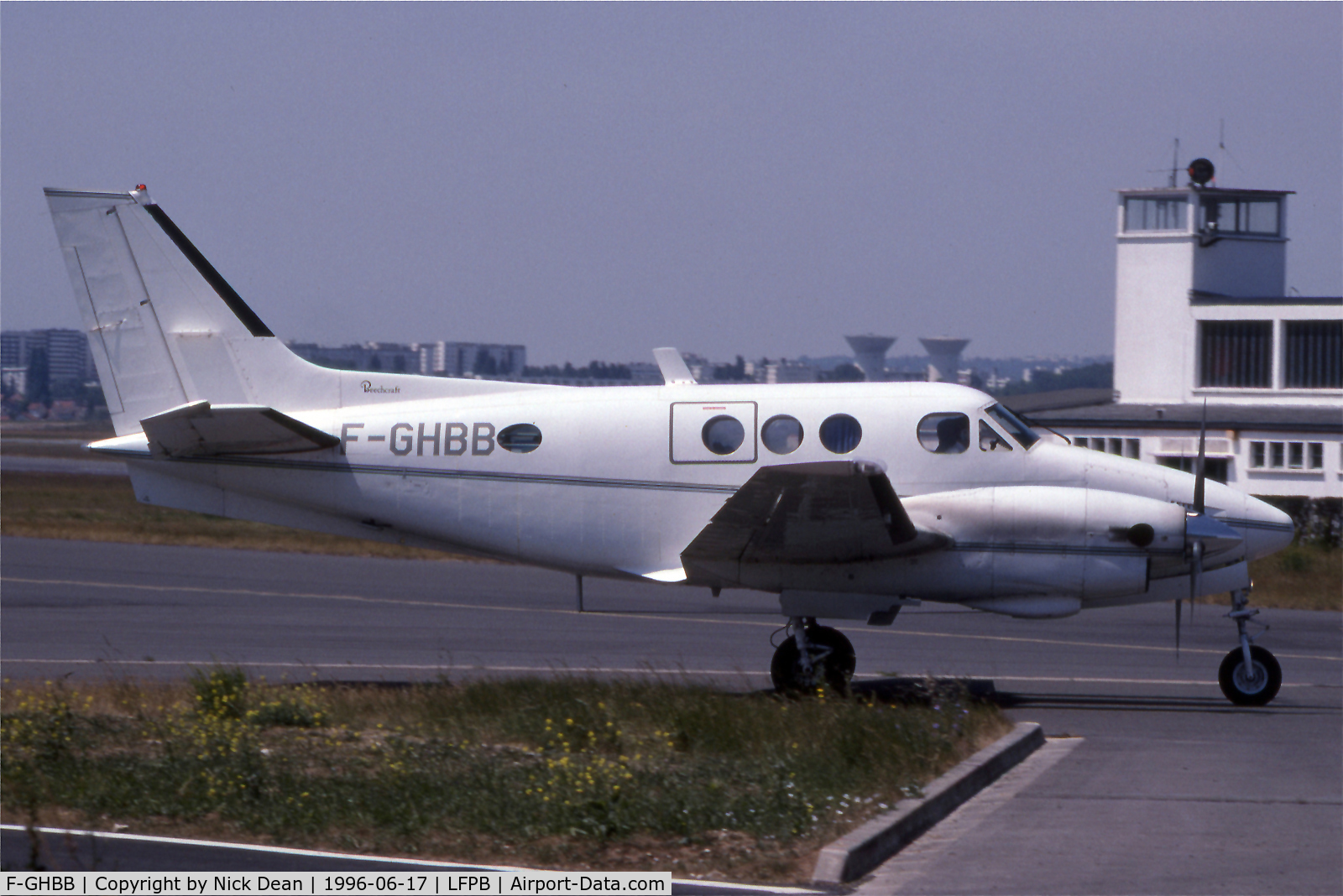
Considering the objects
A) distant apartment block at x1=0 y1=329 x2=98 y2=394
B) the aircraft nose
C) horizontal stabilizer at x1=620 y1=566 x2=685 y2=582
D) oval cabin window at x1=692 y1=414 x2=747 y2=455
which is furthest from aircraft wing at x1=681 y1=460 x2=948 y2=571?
distant apartment block at x1=0 y1=329 x2=98 y2=394

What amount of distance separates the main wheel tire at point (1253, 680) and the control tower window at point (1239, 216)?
29.3 m

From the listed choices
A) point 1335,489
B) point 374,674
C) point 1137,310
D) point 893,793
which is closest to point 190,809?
point 893,793

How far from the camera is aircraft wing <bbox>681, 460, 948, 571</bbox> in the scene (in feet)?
37.3

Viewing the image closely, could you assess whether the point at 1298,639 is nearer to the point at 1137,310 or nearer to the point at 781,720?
the point at 781,720

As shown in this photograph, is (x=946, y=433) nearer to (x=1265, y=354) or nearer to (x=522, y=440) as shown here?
(x=522, y=440)

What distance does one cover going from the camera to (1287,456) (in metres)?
34.1

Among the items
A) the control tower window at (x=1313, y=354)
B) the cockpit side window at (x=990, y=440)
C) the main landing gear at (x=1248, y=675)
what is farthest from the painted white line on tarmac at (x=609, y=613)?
the control tower window at (x=1313, y=354)

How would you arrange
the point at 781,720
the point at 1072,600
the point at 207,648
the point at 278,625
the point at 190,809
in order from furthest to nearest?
the point at 278,625 → the point at 207,648 → the point at 1072,600 → the point at 781,720 → the point at 190,809

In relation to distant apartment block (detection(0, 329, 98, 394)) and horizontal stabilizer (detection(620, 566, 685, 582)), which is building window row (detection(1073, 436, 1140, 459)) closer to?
horizontal stabilizer (detection(620, 566, 685, 582))

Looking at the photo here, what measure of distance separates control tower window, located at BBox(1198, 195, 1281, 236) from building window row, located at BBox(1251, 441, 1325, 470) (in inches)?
315

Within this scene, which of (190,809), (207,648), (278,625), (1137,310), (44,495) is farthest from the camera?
(44,495)

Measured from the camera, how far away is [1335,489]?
33688 millimetres

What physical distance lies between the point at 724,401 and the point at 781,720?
3.85m

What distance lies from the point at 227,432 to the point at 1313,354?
109 feet
